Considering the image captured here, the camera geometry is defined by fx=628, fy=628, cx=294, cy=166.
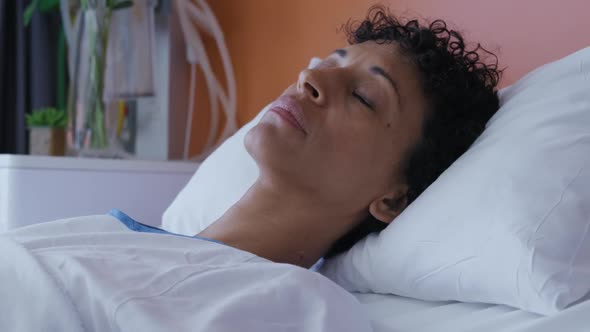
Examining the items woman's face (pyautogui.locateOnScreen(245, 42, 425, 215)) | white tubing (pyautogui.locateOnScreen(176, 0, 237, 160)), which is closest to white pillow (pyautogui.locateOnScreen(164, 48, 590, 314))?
woman's face (pyautogui.locateOnScreen(245, 42, 425, 215))

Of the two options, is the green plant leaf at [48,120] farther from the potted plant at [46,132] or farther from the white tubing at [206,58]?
the white tubing at [206,58]

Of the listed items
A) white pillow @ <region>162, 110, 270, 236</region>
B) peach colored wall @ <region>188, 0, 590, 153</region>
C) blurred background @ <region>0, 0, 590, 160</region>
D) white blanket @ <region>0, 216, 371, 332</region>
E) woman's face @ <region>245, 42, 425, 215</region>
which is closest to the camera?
white blanket @ <region>0, 216, 371, 332</region>

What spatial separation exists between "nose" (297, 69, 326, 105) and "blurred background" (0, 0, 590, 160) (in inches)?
20.4

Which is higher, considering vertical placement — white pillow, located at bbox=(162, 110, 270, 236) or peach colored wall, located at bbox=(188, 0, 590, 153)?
peach colored wall, located at bbox=(188, 0, 590, 153)

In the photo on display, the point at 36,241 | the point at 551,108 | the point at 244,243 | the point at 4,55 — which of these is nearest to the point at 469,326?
the point at 551,108

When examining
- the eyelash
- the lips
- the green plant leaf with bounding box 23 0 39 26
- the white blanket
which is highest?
the green plant leaf with bounding box 23 0 39 26

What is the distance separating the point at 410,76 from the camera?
1.08 meters

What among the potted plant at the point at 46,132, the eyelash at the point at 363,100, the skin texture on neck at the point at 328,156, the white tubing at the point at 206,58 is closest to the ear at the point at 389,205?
the skin texture on neck at the point at 328,156

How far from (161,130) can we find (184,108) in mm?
142

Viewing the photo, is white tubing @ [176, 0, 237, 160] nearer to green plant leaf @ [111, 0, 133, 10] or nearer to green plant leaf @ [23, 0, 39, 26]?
green plant leaf @ [111, 0, 133, 10]

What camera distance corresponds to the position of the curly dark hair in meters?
1.06

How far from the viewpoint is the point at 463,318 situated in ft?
2.49

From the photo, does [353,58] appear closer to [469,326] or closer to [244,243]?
[244,243]

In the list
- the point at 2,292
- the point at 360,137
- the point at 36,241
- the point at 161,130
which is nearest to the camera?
the point at 2,292
